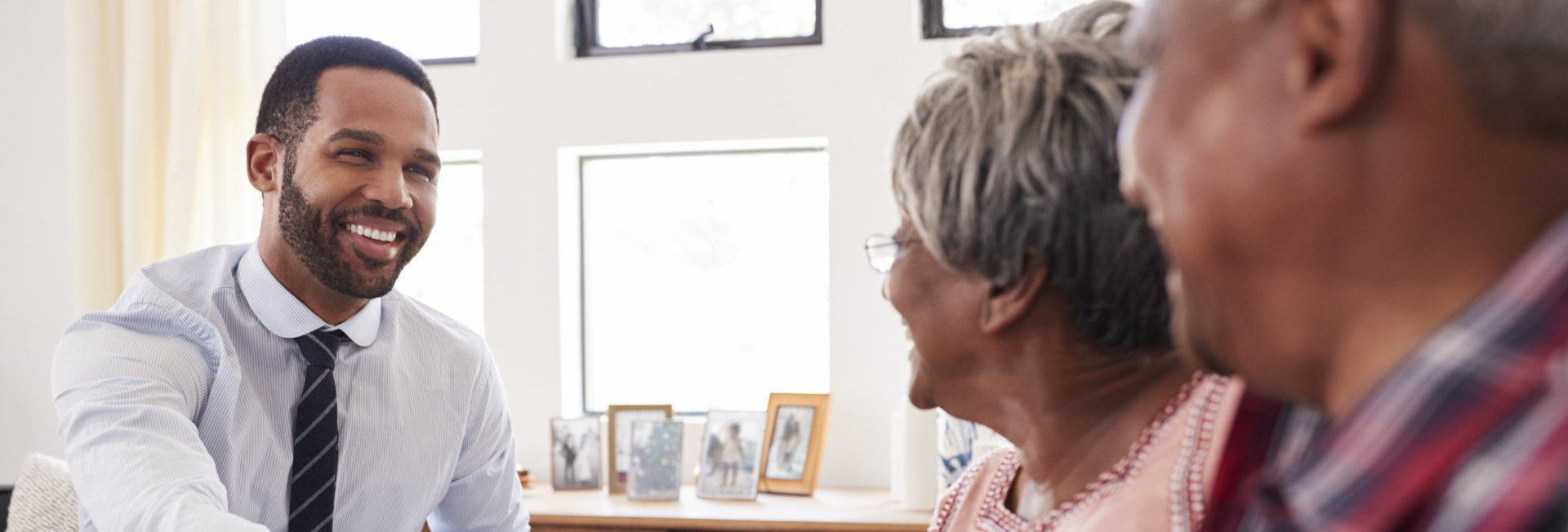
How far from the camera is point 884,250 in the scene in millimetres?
1004

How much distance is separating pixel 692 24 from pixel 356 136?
152 cm

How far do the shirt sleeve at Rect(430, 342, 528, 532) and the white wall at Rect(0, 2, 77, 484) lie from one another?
6.25 feet

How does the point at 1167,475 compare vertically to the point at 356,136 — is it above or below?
below

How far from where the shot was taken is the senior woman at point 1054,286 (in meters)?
0.80

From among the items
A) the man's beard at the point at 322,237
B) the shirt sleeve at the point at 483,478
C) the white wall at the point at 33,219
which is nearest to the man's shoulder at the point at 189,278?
the man's beard at the point at 322,237

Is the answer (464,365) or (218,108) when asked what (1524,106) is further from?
(218,108)

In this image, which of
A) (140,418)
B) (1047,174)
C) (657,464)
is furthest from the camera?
(657,464)

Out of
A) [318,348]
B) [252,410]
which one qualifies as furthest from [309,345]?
[252,410]

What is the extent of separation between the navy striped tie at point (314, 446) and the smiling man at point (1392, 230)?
1.62m

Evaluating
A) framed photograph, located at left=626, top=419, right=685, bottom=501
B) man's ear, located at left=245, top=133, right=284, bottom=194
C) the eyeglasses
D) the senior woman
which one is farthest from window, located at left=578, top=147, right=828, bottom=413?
the senior woman

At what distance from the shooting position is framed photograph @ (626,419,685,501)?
2838 millimetres

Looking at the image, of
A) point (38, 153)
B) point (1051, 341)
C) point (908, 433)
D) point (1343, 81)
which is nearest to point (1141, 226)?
point (1051, 341)

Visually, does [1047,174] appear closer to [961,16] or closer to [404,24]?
[961,16]

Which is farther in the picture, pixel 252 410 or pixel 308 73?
pixel 308 73
